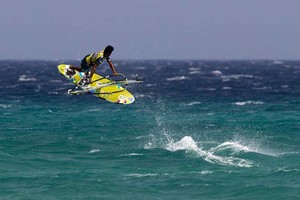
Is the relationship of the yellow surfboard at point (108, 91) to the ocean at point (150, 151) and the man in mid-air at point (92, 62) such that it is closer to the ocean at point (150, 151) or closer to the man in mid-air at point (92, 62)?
the man in mid-air at point (92, 62)

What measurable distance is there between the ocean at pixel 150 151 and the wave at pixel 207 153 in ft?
0.21

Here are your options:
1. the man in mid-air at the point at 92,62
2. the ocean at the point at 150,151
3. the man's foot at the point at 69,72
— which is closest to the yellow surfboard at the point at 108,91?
the man's foot at the point at 69,72

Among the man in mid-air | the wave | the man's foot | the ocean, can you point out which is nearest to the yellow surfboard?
the man's foot

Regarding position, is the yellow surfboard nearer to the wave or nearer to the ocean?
the ocean

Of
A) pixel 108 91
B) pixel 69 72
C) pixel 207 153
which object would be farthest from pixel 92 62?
pixel 207 153

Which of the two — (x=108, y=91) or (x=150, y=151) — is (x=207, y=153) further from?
(x=108, y=91)

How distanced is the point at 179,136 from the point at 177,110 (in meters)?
17.2

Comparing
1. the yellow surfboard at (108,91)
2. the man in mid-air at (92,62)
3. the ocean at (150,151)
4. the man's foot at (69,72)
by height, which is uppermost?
the man in mid-air at (92,62)

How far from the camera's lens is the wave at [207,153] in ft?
119

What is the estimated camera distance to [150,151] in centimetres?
4066

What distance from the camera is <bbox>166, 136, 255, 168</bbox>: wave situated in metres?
36.4

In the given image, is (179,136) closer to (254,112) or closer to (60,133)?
(60,133)

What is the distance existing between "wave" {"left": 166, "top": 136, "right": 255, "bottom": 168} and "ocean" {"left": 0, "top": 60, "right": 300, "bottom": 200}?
0.07 m

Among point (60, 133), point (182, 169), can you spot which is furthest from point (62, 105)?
point (182, 169)
